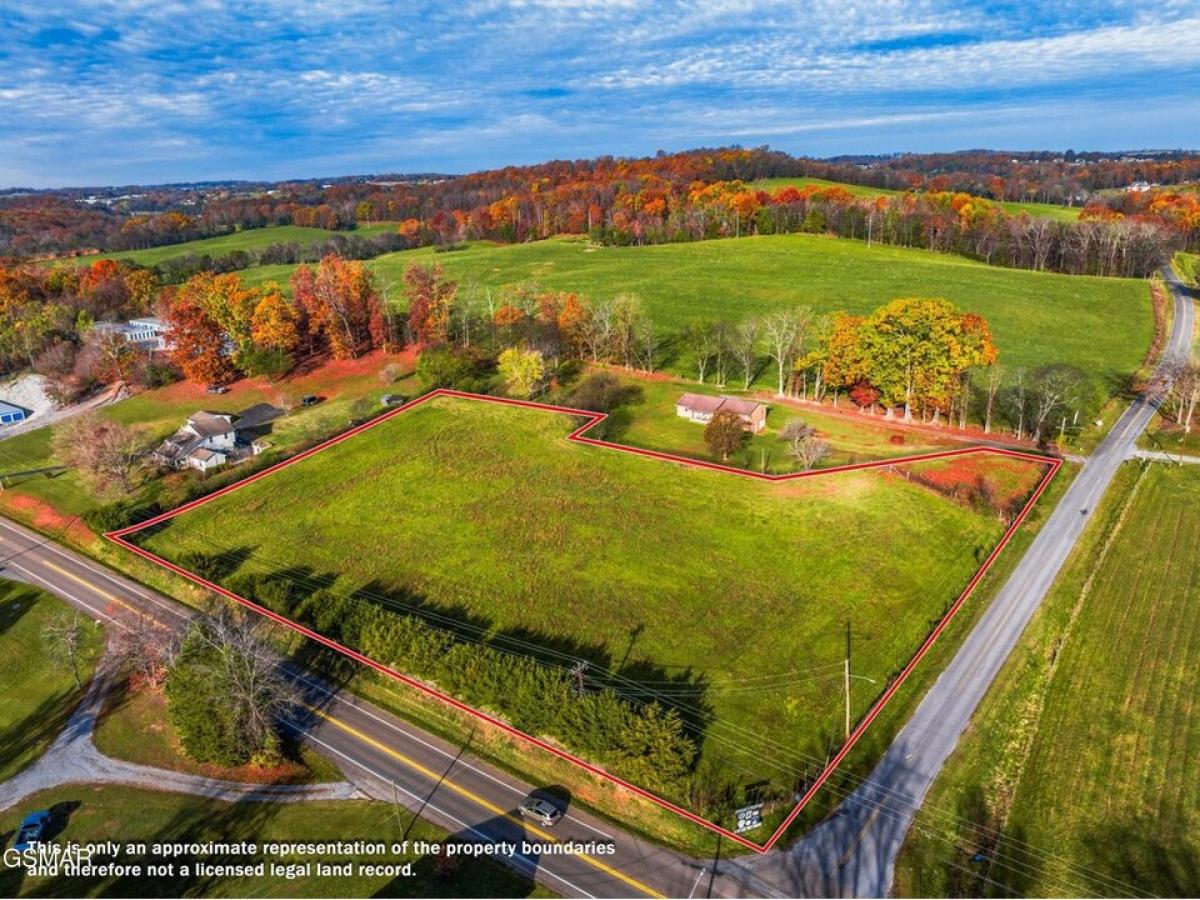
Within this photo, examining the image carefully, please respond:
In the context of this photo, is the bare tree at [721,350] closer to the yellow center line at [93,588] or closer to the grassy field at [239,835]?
the yellow center line at [93,588]

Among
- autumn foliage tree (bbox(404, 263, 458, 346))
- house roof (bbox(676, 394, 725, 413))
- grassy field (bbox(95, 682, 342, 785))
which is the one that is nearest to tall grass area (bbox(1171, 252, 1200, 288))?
house roof (bbox(676, 394, 725, 413))

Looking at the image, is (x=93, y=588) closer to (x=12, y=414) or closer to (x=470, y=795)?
(x=470, y=795)

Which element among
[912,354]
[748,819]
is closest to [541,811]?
[748,819]

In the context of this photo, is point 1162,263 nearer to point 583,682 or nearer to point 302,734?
point 583,682

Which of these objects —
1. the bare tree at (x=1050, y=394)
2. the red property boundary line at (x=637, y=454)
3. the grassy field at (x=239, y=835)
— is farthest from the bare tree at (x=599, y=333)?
the grassy field at (x=239, y=835)

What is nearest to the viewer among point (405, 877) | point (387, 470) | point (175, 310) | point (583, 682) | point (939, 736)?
point (405, 877)

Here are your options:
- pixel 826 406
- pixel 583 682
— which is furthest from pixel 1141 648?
pixel 826 406
